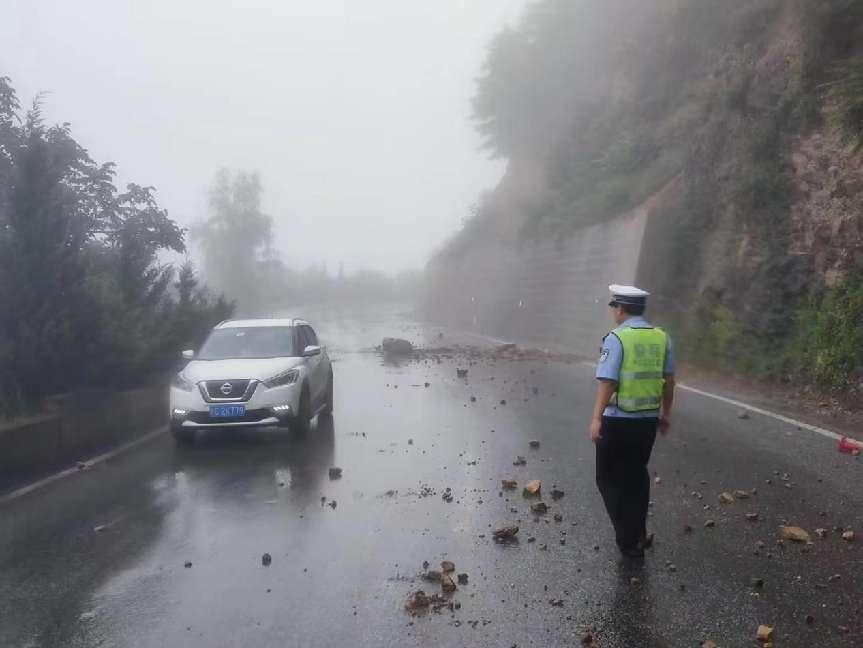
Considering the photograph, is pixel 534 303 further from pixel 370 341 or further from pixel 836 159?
pixel 836 159

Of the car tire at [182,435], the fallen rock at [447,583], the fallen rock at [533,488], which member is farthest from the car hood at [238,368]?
the fallen rock at [447,583]

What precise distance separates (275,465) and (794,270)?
39.6 ft

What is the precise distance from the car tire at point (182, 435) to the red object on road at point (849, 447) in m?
7.97

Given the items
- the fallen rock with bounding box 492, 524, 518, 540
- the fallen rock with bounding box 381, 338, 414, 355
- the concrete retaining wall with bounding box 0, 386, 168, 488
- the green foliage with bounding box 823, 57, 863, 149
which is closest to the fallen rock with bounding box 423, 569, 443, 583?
the fallen rock with bounding box 492, 524, 518, 540

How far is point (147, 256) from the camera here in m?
21.1

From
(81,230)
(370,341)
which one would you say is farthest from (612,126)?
(81,230)

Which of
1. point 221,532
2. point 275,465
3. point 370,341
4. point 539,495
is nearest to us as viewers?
point 221,532

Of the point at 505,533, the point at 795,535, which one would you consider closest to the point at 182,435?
the point at 505,533

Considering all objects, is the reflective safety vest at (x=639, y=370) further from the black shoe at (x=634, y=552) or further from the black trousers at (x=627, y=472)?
the black shoe at (x=634, y=552)

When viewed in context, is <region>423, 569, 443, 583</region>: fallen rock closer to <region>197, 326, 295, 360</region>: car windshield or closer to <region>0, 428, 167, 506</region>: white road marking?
<region>0, 428, 167, 506</region>: white road marking

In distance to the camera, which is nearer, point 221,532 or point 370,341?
point 221,532

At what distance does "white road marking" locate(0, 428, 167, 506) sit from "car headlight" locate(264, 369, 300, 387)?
2.20 meters

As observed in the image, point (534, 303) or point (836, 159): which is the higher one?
point (836, 159)

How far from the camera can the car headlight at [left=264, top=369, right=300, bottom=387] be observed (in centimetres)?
1210
